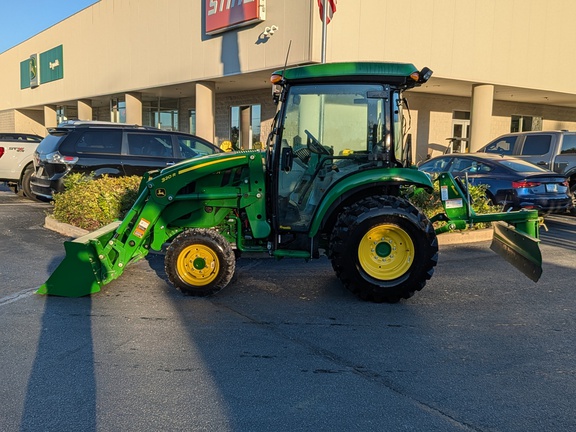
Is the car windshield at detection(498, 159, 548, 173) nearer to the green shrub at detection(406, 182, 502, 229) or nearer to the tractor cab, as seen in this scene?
the green shrub at detection(406, 182, 502, 229)

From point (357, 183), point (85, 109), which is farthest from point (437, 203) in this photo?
point (85, 109)

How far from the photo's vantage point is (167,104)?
94.7 feet

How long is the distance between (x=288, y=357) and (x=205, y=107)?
17.7 metres

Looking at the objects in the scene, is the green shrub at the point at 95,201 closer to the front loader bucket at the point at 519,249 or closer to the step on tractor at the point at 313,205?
the step on tractor at the point at 313,205

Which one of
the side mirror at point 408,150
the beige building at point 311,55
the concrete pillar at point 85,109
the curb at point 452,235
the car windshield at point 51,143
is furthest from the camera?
the concrete pillar at point 85,109

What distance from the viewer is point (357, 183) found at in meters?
5.41

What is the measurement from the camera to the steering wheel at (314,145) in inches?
218

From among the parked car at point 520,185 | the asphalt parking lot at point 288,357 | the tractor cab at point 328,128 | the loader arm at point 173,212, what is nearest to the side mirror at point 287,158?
the tractor cab at point 328,128

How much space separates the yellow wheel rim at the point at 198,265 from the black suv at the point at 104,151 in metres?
5.49

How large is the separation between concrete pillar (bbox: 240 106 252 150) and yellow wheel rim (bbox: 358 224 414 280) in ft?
57.9

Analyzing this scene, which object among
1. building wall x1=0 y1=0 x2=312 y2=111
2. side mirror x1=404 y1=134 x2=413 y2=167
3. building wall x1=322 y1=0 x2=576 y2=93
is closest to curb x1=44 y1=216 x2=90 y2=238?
side mirror x1=404 y1=134 x2=413 y2=167

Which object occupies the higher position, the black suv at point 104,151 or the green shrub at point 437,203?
the black suv at point 104,151

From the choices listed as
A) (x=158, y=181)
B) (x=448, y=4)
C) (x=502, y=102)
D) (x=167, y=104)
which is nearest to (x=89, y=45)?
(x=167, y=104)

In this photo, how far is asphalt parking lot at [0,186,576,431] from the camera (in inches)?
130
